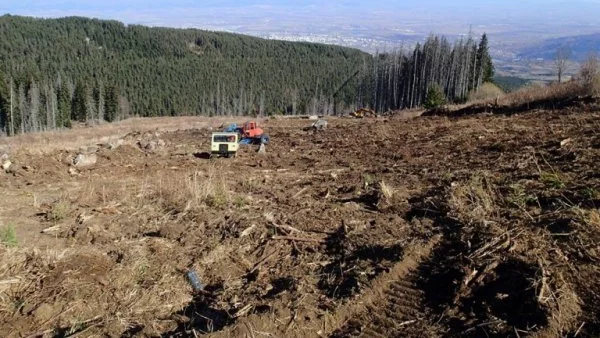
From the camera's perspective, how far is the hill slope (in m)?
95.9

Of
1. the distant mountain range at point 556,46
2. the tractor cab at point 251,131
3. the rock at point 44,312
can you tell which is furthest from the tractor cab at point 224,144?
the distant mountain range at point 556,46

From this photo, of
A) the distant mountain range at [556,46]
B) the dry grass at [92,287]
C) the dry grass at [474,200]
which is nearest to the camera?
the dry grass at [92,287]

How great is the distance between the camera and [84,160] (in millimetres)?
12492

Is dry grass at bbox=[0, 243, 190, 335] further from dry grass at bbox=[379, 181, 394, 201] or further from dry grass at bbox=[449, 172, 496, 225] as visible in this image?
dry grass at bbox=[449, 172, 496, 225]

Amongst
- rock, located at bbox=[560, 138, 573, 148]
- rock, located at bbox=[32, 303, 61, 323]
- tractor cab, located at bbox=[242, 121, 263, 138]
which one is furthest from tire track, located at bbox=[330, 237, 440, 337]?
tractor cab, located at bbox=[242, 121, 263, 138]

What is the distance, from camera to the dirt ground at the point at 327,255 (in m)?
3.57

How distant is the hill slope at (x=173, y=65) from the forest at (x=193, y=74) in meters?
0.29

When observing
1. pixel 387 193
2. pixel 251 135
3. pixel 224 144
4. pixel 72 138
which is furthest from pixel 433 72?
pixel 387 193

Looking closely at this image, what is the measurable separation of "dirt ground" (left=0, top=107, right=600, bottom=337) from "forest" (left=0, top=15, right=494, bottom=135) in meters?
41.5

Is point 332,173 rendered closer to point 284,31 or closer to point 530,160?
point 530,160

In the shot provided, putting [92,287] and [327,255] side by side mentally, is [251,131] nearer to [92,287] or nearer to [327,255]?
[327,255]

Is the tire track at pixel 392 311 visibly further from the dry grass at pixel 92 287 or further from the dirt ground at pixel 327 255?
the dry grass at pixel 92 287

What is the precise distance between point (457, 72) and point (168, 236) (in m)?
56.6

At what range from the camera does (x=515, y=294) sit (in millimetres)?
3582
